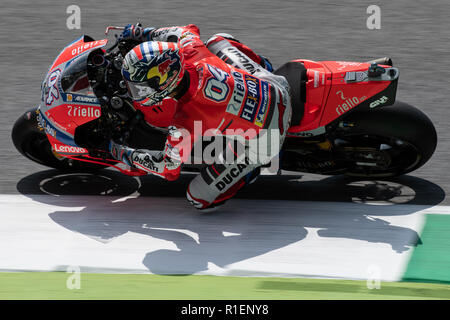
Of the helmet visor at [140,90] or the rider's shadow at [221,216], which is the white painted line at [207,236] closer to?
the rider's shadow at [221,216]

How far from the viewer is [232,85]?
17.7 feet

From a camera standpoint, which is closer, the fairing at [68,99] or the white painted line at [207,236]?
the white painted line at [207,236]

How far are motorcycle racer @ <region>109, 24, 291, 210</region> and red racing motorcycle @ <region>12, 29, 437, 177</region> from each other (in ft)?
0.75

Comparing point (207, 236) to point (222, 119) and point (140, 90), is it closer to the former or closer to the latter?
point (222, 119)

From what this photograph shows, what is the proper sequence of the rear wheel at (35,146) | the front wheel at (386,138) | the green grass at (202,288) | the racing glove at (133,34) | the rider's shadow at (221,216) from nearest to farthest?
the green grass at (202,288) < the rider's shadow at (221,216) < the front wheel at (386,138) < the racing glove at (133,34) < the rear wheel at (35,146)

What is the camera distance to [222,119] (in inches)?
213

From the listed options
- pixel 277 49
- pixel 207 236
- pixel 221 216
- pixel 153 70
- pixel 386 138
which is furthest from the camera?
pixel 277 49

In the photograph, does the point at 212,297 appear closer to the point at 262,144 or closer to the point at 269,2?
A: the point at 262,144

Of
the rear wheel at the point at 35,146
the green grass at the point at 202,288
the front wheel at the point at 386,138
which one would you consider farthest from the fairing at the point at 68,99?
the front wheel at the point at 386,138

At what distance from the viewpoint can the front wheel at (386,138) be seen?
19.5ft

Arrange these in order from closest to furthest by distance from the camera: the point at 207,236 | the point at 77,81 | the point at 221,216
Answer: the point at 77,81, the point at 207,236, the point at 221,216

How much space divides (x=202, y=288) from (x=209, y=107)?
1.38 meters

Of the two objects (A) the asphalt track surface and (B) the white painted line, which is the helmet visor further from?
(A) the asphalt track surface

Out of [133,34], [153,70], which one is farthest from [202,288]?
[133,34]
